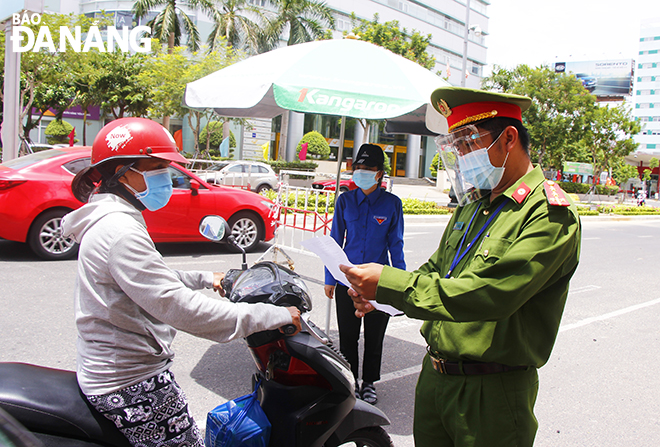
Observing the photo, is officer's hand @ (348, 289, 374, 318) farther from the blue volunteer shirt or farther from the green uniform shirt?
the blue volunteer shirt

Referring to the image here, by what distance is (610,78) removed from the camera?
72.9 metres

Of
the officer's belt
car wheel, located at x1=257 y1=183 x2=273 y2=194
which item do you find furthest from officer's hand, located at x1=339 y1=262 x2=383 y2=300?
car wheel, located at x1=257 y1=183 x2=273 y2=194

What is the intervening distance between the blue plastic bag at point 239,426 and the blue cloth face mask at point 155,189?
2.98ft

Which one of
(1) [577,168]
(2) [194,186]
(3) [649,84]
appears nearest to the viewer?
(2) [194,186]

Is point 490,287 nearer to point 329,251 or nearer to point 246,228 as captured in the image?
point 329,251

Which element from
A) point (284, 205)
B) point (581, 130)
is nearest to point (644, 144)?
point (581, 130)

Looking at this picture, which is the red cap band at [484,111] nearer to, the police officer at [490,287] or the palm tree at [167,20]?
the police officer at [490,287]

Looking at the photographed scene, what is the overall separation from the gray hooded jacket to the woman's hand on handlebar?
8.4 inches

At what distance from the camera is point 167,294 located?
5.65 ft

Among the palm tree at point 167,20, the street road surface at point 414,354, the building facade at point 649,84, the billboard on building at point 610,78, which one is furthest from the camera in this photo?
the building facade at point 649,84

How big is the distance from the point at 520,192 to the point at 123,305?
1385mm

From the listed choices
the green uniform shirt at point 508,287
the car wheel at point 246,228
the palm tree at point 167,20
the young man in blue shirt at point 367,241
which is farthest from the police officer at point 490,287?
the palm tree at point 167,20

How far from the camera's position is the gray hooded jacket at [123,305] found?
1.69 meters

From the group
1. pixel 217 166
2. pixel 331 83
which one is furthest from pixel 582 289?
pixel 217 166
